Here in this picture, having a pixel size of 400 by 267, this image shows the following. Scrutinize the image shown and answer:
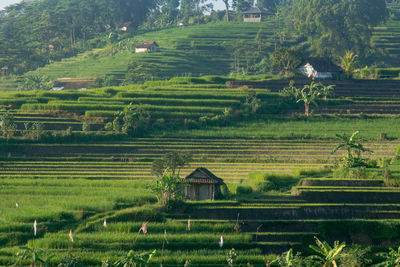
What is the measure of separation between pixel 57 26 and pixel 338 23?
49.3 m

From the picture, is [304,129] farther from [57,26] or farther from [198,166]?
[57,26]

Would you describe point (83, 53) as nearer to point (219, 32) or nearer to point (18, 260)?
point (219, 32)

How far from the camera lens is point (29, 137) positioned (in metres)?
49.9

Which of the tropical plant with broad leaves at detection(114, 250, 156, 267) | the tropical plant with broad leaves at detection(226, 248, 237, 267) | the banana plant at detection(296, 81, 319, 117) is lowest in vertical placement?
the tropical plant with broad leaves at detection(226, 248, 237, 267)

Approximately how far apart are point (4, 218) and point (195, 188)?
1076 cm

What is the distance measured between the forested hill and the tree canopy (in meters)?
36.2

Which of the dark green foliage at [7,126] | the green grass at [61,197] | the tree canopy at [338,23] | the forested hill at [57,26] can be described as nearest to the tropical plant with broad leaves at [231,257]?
the green grass at [61,197]

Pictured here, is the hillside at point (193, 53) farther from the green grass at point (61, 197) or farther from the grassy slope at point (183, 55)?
the green grass at point (61, 197)

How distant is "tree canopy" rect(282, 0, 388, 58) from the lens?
297 feet

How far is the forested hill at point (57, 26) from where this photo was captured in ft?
317

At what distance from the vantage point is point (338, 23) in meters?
91.9

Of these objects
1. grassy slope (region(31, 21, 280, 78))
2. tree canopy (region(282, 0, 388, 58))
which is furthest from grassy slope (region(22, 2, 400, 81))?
tree canopy (region(282, 0, 388, 58))

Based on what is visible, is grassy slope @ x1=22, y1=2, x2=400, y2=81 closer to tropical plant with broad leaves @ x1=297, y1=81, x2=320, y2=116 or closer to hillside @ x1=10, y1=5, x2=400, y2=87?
hillside @ x1=10, y1=5, x2=400, y2=87

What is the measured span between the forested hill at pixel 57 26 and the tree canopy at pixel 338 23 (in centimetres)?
3624
